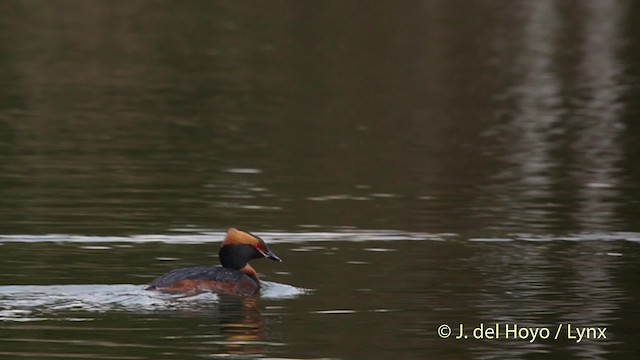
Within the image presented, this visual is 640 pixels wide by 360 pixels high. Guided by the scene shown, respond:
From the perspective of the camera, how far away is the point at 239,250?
19.1 meters

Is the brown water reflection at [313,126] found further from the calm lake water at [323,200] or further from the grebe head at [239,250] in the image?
the grebe head at [239,250]

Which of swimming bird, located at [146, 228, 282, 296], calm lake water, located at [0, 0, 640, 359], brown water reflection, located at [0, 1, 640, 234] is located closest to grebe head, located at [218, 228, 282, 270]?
swimming bird, located at [146, 228, 282, 296]

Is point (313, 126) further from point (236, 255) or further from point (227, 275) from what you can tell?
point (227, 275)

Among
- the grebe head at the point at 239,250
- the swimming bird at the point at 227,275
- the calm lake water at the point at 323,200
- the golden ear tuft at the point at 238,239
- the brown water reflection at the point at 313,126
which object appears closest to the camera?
the calm lake water at the point at 323,200

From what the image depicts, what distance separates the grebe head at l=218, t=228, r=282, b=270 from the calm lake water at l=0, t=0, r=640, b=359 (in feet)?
1.26

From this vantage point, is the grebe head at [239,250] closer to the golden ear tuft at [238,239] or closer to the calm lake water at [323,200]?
the golden ear tuft at [238,239]

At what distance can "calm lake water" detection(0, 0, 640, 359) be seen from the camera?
55.7 ft

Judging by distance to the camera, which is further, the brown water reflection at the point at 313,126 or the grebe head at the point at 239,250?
the brown water reflection at the point at 313,126

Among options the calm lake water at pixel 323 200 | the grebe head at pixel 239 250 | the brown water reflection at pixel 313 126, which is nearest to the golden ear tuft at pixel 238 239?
the grebe head at pixel 239 250

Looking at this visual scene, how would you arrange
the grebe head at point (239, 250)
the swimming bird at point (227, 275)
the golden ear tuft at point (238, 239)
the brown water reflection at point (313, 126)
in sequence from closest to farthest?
1. the swimming bird at point (227, 275)
2. the grebe head at point (239, 250)
3. the golden ear tuft at point (238, 239)
4. the brown water reflection at point (313, 126)

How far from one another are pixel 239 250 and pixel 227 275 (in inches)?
23.2

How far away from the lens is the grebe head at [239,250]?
748 inches

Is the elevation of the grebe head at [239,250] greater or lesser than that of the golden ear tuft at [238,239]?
lesser

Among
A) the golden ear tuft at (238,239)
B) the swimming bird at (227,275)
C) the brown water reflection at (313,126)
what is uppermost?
the brown water reflection at (313,126)
